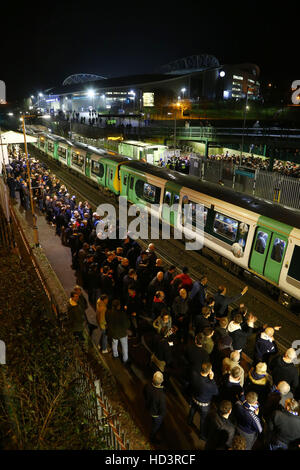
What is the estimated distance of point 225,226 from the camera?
11.6 m

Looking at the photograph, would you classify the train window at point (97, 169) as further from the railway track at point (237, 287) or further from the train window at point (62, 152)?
the railway track at point (237, 287)

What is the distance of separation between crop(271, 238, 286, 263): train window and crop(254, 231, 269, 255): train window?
370mm

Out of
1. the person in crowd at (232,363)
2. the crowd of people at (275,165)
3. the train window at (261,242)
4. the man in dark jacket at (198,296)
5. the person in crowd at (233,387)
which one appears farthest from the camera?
the crowd of people at (275,165)

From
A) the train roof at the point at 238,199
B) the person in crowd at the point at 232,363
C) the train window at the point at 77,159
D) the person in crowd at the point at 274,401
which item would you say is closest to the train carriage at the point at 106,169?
the train window at the point at 77,159

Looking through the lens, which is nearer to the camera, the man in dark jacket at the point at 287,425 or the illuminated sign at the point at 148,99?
the man in dark jacket at the point at 287,425

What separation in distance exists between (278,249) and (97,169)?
52.8 feet

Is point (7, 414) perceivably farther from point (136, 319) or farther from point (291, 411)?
point (136, 319)

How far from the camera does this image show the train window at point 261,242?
10008mm

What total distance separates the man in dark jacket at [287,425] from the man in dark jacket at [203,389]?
969mm

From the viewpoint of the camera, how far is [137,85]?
6488 centimetres

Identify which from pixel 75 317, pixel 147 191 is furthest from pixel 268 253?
pixel 147 191

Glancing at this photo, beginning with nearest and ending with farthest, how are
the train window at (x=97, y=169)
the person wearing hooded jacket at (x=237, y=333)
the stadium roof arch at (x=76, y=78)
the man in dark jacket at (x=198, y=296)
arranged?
the person wearing hooded jacket at (x=237, y=333) → the man in dark jacket at (x=198, y=296) → the train window at (x=97, y=169) → the stadium roof arch at (x=76, y=78)

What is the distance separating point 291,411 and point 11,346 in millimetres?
4358

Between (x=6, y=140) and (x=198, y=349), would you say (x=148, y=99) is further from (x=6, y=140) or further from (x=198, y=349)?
(x=198, y=349)
